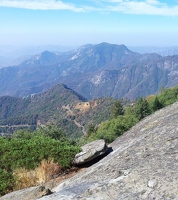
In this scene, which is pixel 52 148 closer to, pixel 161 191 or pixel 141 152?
pixel 141 152

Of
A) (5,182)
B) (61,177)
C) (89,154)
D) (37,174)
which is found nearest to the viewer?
(5,182)

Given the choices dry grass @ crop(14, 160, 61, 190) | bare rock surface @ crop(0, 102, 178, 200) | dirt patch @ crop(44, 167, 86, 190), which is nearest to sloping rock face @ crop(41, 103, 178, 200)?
bare rock surface @ crop(0, 102, 178, 200)

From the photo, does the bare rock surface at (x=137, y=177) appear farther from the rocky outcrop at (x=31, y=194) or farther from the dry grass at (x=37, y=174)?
the dry grass at (x=37, y=174)

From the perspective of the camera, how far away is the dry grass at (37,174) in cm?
1107

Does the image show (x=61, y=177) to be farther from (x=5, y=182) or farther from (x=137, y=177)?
(x=137, y=177)

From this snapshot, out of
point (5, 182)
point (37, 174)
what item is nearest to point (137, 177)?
point (37, 174)

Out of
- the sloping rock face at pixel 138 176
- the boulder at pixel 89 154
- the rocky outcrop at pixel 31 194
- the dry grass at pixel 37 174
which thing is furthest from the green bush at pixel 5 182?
the sloping rock face at pixel 138 176

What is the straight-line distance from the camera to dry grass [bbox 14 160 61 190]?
11.1 meters

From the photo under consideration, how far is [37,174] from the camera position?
11578 mm

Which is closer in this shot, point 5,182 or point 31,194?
point 31,194

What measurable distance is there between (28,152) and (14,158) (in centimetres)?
66

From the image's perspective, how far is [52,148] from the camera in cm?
1268

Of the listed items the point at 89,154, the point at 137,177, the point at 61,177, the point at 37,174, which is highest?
the point at 137,177

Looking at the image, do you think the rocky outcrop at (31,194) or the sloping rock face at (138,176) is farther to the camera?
the rocky outcrop at (31,194)
